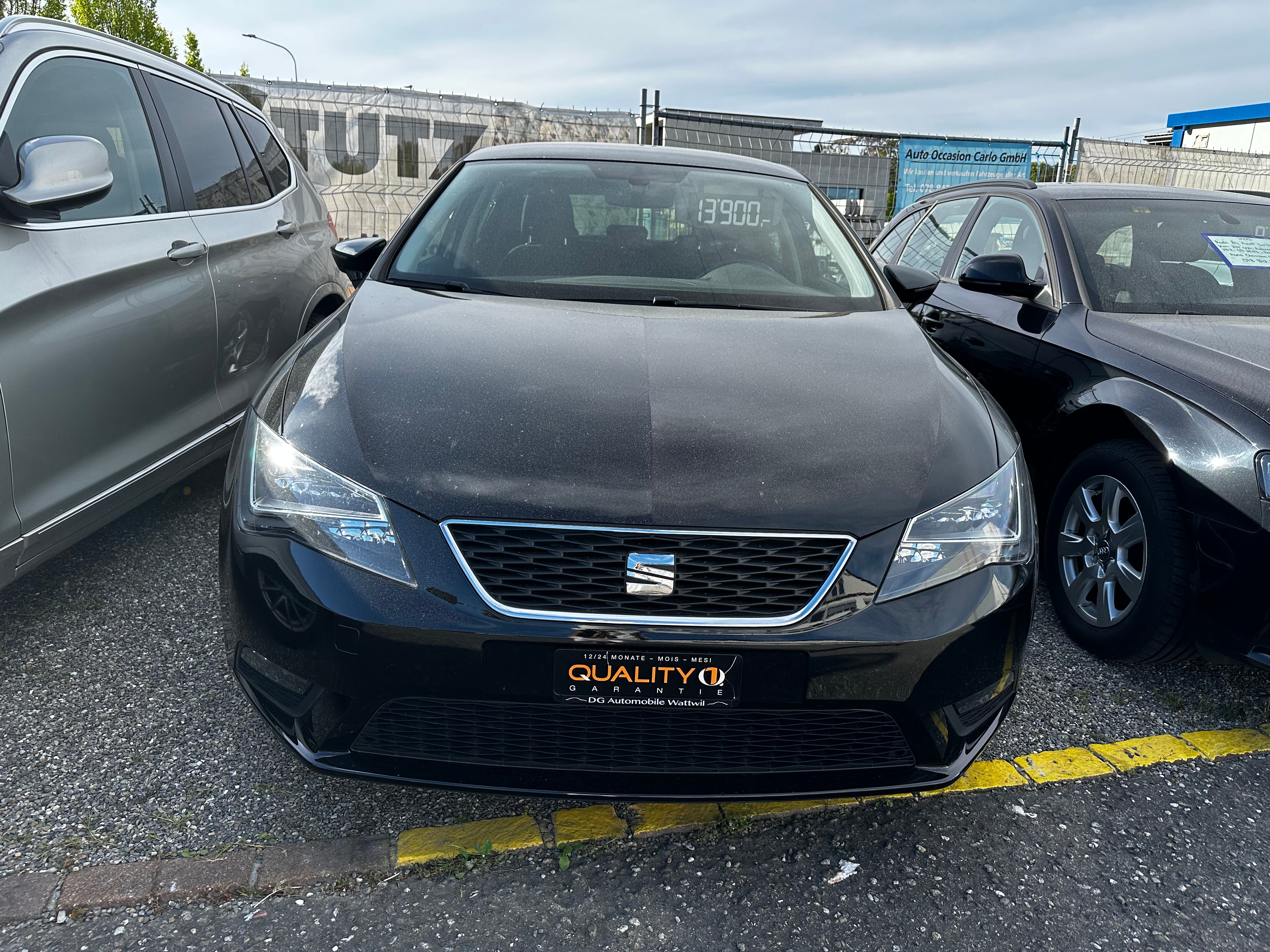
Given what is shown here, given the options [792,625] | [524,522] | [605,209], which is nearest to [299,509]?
[524,522]

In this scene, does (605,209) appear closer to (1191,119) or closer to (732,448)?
(732,448)

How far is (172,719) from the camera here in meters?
2.46

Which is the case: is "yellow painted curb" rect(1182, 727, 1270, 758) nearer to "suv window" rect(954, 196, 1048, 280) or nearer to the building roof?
"suv window" rect(954, 196, 1048, 280)

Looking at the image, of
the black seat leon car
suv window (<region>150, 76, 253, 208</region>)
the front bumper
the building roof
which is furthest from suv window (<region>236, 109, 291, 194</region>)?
the building roof

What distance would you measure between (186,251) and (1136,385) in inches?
130

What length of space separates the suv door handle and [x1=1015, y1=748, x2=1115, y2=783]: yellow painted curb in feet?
10.3

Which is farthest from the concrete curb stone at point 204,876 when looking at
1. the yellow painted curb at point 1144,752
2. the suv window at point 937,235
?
the suv window at point 937,235

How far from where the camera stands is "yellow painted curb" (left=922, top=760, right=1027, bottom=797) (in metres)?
2.37

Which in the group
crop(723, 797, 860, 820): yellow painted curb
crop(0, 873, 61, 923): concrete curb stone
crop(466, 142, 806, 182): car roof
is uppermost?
crop(466, 142, 806, 182): car roof

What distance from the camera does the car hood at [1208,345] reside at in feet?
8.94

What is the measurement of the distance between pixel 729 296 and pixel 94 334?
74.9 inches

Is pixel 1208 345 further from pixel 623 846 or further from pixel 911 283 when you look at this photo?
pixel 623 846

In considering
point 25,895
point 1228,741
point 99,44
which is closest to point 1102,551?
point 1228,741

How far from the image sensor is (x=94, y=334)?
271 centimetres
